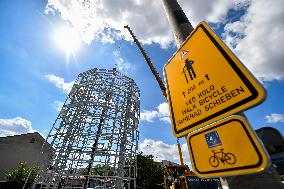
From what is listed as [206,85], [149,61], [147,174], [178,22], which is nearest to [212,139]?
[206,85]

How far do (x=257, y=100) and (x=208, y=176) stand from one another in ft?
1.91

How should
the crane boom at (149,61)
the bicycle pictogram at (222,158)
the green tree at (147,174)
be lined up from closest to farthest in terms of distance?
the bicycle pictogram at (222,158) → the crane boom at (149,61) → the green tree at (147,174)

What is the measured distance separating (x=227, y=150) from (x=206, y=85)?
585mm

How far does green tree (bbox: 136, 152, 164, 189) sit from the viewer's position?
3672 centimetres

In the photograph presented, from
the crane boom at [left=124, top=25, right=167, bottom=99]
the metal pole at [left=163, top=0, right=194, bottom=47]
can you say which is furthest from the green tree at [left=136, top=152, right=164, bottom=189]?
the metal pole at [left=163, top=0, right=194, bottom=47]

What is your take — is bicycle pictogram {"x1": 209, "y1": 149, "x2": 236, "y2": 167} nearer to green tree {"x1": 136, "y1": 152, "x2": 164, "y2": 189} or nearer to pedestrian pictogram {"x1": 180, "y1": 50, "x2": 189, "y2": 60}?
pedestrian pictogram {"x1": 180, "y1": 50, "x2": 189, "y2": 60}

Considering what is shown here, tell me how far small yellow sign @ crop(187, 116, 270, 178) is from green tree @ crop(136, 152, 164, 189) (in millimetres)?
39026

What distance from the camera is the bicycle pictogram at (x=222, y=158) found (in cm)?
107

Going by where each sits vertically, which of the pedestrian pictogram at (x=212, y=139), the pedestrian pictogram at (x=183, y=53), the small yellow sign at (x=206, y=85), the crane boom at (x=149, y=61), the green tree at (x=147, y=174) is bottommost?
the pedestrian pictogram at (x=212, y=139)

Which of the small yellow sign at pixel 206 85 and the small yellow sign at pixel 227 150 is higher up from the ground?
the small yellow sign at pixel 206 85

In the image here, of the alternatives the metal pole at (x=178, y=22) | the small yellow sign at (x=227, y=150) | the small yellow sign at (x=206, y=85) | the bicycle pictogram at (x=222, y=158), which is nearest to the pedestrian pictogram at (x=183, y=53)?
the small yellow sign at (x=206, y=85)

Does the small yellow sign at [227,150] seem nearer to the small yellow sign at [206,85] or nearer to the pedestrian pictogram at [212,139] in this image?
the pedestrian pictogram at [212,139]

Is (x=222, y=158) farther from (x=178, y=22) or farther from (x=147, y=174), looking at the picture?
(x=147, y=174)

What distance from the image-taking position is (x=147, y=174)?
3741 centimetres
